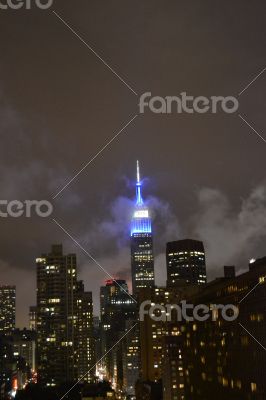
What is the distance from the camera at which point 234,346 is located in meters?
37.5

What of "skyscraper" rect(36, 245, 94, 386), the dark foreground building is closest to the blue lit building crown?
"skyscraper" rect(36, 245, 94, 386)

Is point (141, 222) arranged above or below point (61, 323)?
above

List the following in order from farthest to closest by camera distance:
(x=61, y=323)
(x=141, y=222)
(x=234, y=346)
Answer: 1. (x=141, y=222)
2. (x=61, y=323)
3. (x=234, y=346)

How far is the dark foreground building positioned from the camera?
1289 inches

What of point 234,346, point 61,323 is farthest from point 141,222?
point 234,346

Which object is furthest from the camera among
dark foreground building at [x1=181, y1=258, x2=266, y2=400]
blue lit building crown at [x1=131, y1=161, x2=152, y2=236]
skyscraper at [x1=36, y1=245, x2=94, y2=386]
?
blue lit building crown at [x1=131, y1=161, x2=152, y2=236]

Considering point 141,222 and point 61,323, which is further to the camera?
point 141,222

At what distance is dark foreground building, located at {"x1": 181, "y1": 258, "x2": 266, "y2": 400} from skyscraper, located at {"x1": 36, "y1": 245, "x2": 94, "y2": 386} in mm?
52224

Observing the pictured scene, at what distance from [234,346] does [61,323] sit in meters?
71.1

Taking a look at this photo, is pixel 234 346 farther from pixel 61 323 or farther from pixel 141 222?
pixel 141 222

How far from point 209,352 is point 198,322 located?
4.47m

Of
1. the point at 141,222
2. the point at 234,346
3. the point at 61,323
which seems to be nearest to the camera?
the point at 234,346

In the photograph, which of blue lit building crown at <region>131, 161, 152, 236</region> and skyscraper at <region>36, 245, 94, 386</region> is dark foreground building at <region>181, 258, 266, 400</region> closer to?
skyscraper at <region>36, 245, 94, 386</region>

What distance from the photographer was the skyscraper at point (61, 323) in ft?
326
